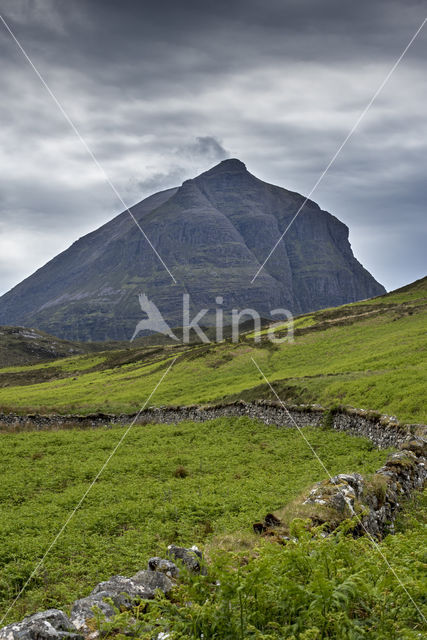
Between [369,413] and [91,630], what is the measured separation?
1983 cm

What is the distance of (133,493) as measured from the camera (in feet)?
55.4

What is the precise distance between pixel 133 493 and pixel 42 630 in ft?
38.8

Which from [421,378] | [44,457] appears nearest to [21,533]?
[44,457]

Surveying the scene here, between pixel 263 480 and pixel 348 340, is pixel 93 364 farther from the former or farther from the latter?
pixel 263 480

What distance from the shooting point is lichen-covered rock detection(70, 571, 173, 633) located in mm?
6164

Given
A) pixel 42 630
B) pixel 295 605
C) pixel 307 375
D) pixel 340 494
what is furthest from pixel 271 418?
pixel 42 630

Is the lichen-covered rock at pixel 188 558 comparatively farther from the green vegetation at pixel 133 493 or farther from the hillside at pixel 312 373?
the hillside at pixel 312 373

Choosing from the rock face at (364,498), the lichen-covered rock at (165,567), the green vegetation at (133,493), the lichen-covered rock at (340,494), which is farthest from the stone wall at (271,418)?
the lichen-covered rock at (165,567)

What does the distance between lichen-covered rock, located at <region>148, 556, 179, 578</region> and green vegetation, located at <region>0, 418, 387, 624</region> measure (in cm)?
119

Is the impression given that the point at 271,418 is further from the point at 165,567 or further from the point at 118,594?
the point at 118,594

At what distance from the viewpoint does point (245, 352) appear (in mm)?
72812

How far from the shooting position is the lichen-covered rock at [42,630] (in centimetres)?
537

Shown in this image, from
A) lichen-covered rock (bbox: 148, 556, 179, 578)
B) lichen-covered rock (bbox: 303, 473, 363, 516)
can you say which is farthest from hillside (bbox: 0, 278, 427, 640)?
lichen-covered rock (bbox: 303, 473, 363, 516)

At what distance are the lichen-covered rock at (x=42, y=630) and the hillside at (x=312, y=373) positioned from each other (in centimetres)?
2078
